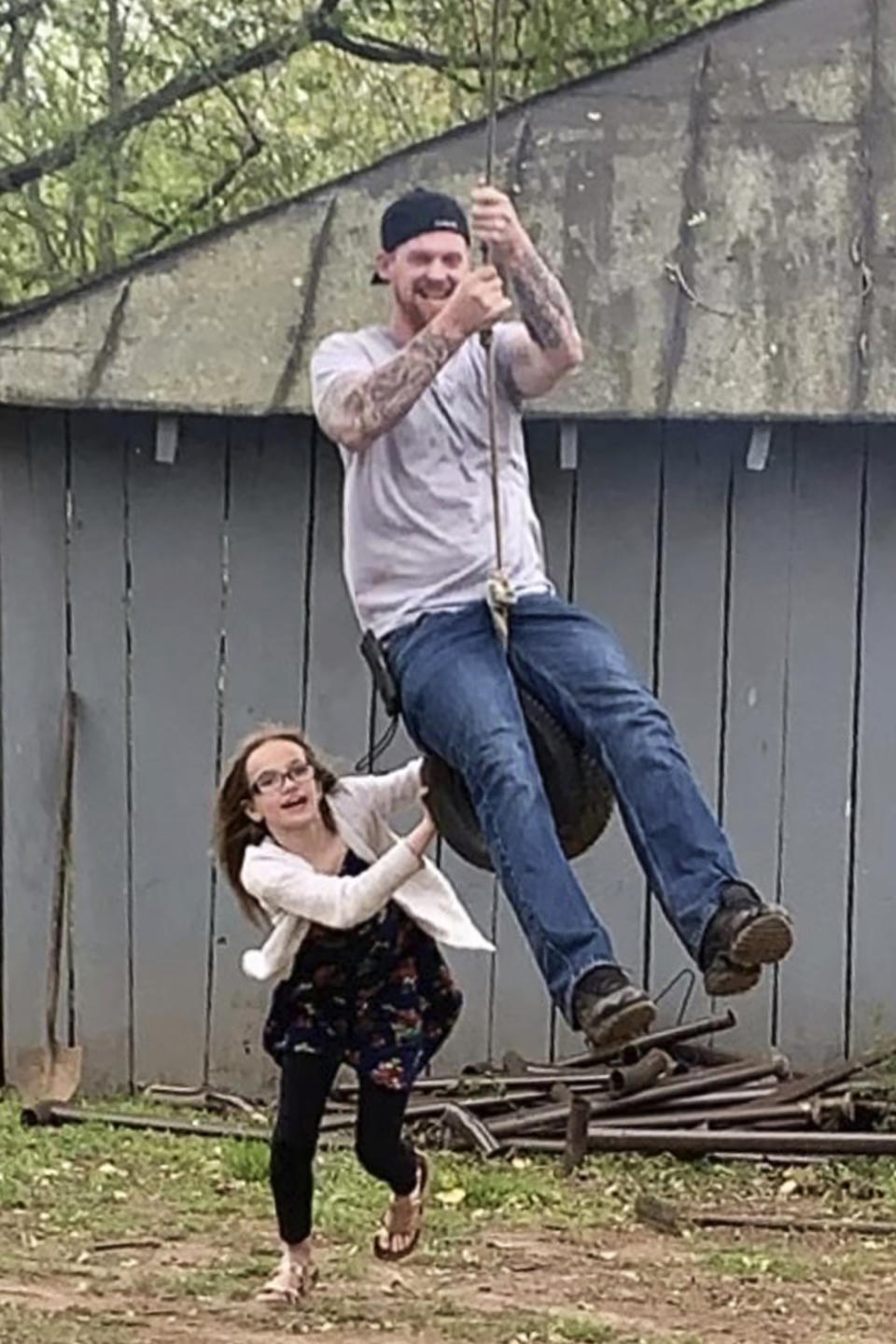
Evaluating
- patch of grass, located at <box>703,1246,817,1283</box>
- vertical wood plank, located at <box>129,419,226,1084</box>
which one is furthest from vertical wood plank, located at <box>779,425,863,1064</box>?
vertical wood plank, located at <box>129,419,226,1084</box>

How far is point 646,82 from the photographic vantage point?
9.12m

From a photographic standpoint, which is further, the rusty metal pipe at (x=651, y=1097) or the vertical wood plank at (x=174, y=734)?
the vertical wood plank at (x=174, y=734)

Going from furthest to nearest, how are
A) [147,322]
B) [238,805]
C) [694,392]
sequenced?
[147,322], [694,392], [238,805]

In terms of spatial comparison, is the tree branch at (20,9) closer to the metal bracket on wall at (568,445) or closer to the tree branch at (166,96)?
the tree branch at (166,96)

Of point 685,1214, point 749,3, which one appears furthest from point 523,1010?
point 749,3

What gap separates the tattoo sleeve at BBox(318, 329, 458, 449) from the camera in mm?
4395

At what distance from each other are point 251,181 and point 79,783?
9.76 feet

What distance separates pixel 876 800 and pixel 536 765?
409 centimetres

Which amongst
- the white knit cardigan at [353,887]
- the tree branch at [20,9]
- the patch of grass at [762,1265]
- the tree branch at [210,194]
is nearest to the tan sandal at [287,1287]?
the white knit cardigan at [353,887]

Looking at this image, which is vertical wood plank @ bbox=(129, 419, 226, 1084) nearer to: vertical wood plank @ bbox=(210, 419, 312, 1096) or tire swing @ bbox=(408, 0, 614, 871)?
vertical wood plank @ bbox=(210, 419, 312, 1096)

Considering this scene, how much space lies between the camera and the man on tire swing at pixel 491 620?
4324 millimetres

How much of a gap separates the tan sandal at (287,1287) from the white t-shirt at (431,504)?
174cm

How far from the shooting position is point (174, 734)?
8742 mm

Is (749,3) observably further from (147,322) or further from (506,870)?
(506,870)
